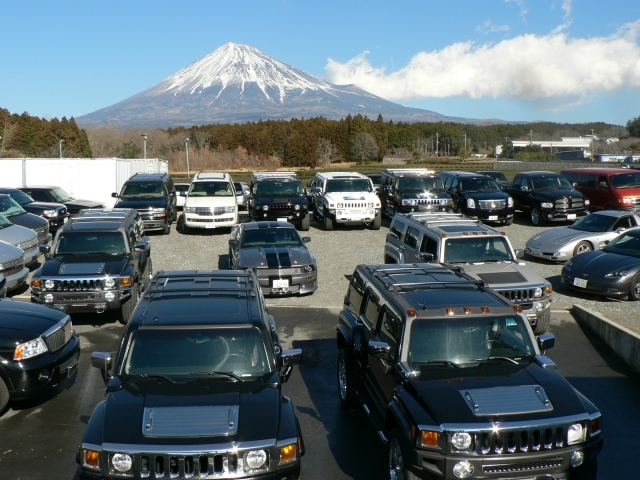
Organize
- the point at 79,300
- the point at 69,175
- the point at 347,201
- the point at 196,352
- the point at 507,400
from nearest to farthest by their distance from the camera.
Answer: the point at 507,400, the point at 196,352, the point at 79,300, the point at 347,201, the point at 69,175

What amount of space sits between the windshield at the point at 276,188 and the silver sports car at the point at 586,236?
358 inches

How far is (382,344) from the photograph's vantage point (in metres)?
6.54

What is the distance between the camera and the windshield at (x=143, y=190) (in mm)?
23891

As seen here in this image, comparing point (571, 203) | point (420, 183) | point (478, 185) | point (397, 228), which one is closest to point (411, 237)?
point (397, 228)

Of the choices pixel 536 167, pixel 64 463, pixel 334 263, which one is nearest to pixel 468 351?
pixel 64 463

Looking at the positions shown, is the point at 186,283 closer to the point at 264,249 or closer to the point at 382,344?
the point at 382,344

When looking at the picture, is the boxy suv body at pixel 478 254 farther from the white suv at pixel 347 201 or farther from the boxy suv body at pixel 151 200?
the boxy suv body at pixel 151 200

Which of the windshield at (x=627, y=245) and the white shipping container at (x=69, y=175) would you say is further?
the white shipping container at (x=69, y=175)

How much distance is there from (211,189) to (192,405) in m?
19.1

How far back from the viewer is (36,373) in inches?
323

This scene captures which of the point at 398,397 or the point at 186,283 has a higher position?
the point at 186,283

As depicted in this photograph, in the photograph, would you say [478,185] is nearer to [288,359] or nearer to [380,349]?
[380,349]

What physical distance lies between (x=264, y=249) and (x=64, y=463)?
8.53 meters

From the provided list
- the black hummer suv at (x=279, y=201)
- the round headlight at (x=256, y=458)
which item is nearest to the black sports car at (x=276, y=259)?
the black hummer suv at (x=279, y=201)
